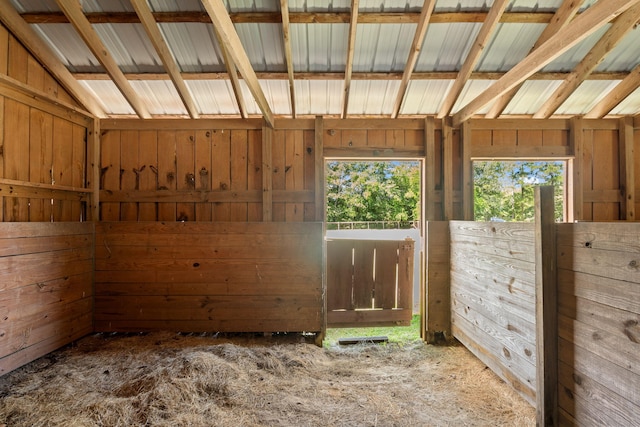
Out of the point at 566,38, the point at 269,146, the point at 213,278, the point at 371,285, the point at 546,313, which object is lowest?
the point at 371,285

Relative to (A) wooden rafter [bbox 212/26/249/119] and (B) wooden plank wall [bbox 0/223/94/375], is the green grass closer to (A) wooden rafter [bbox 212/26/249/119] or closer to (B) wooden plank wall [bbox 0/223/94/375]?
(B) wooden plank wall [bbox 0/223/94/375]

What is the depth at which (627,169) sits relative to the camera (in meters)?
3.41

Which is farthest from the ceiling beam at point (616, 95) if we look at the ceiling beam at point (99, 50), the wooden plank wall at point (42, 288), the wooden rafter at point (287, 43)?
the wooden plank wall at point (42, 288)

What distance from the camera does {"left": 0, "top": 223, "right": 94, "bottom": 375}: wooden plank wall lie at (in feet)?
Result: 7.88

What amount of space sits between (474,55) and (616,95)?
1.74 metres

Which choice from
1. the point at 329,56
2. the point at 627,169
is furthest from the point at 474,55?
the point at 627,169

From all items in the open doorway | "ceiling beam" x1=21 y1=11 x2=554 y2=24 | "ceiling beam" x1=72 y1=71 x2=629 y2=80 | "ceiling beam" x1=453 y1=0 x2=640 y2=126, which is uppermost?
"ceiling beam" x1=21 y1=11 x2=554 y2=24

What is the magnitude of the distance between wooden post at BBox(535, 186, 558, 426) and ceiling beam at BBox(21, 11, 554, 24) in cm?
171

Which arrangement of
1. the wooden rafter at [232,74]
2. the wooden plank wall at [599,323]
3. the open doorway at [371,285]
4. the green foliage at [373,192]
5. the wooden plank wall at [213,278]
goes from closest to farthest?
1. the wooden plank wall at [599,323]
2. the wooden rafter at [232,74]
3. the wooden plank wall at [213,278]
4. the open doorway at [371,285]
5. the green foliage at [373,192]

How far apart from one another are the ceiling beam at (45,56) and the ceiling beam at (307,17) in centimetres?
9

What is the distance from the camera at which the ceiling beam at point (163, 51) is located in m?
2.38

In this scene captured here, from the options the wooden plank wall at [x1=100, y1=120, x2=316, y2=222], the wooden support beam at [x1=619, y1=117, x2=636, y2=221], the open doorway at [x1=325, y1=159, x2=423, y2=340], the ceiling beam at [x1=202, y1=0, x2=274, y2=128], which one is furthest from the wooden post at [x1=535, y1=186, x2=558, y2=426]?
the wooden support beam at [x1=619, y1=117, x2=636, y2=221]

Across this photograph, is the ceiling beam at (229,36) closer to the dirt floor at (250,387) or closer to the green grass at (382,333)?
the dirt floor at (250,387)

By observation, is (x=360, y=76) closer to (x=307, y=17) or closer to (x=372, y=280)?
(x=307, y=17)
